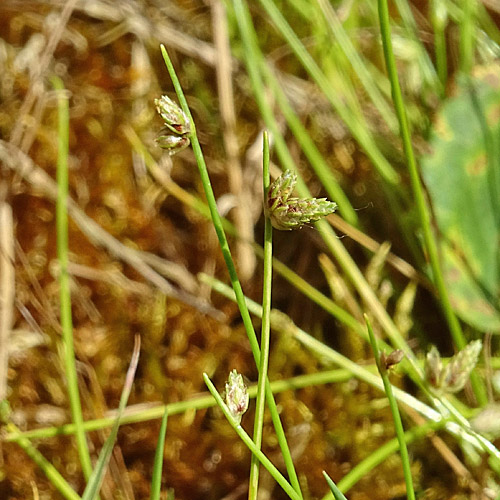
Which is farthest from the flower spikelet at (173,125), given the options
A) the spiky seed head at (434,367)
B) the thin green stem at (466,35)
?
the thin green stem at (466,35)

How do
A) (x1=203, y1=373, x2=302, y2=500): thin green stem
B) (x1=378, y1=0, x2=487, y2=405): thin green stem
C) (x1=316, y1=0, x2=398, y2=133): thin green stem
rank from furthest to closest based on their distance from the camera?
1. (x1=316, y1=0, x2=398, y2=133): thin green stem
2. (x1=378, y1=0, x2=487, y2=405): thin green stem
3. (x1=203, y1=373, x2=302, y2=500): thin green stem

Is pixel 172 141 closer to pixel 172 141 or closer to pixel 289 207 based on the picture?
pixel 172 141

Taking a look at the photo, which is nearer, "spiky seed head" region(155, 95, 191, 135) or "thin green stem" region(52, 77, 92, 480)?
"spiky seed head" region(155, 95, 191, 135)

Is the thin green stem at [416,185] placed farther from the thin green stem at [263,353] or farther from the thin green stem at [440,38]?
the thin green stem at [440,38]

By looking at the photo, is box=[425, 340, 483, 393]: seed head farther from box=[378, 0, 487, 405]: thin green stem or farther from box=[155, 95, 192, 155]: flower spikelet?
box=[155, 95, 192, 155]: flower spikelet

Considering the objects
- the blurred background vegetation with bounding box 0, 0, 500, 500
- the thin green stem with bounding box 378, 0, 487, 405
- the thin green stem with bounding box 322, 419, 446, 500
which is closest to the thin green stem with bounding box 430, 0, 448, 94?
the blurred background vegetation with bounding box 0, 0, 500, 500

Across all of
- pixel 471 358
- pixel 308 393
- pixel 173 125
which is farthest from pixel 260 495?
pixel 173 125

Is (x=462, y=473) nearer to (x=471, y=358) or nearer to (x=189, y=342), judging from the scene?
(x=471, y=358)
